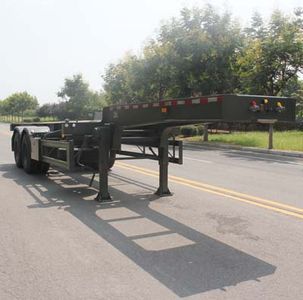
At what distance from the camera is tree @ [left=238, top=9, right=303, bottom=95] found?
1020 inches

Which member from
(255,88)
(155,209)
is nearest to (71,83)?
(255,88)

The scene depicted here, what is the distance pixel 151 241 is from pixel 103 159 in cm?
271

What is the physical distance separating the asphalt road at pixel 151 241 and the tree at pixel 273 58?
17527 mm

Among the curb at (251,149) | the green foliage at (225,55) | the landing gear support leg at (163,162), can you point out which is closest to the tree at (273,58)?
the green foliage at (225,55)

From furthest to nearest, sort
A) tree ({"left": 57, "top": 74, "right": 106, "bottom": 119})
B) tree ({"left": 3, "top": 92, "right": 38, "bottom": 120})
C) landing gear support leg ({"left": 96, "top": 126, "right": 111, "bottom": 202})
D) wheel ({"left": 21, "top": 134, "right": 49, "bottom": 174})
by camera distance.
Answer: tree ({"left": 3, "top": 92, "right": 38, "bottom": 120})
tree ({"left": 57, "top": 74, "right": 106, "bottom": 119})
wheel ({"left": 21, "top": 134, "right": 49, "bottom": 174})
landing gear support leg ({"left": 96, "top": 126, "right": 111, "bottom": 202})

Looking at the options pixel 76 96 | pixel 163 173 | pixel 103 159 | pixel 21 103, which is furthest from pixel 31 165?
pixel 21 103

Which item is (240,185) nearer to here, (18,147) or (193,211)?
(193,211)

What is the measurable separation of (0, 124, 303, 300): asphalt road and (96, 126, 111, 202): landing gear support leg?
245 mm

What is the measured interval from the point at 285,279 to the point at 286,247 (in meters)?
1.05

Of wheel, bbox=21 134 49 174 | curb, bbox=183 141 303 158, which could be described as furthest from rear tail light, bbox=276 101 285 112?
curb, bbox=183 141 303 158

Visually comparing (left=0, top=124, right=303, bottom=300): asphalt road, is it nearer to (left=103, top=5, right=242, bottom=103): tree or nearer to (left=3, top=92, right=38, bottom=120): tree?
(left=103, top=5, right=242, bottom=103): tree

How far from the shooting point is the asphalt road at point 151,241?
13.5ft

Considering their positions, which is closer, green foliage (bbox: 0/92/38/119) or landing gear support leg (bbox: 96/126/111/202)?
landing gear support leg (bbox: 96/126/111/202)

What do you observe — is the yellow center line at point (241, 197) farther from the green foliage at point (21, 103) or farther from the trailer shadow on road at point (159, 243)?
the green foliage at point (21, 103)
